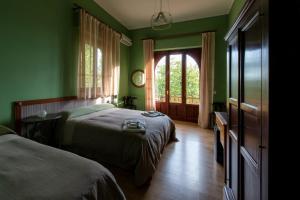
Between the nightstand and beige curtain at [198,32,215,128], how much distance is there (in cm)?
364

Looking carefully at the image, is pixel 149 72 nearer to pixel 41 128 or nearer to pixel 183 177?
pixel 41 128

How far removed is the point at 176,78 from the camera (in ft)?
17.5

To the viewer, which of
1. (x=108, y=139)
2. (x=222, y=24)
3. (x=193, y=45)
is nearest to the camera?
(x=108, y=139)

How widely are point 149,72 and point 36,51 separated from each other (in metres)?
3.26

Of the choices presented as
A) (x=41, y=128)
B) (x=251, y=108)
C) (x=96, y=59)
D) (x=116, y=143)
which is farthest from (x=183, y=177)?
(x=96, y=59)

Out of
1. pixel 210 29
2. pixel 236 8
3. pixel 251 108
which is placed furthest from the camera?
pixel 210 29

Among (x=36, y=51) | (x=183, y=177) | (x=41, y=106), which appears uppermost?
(x=36, y=51)

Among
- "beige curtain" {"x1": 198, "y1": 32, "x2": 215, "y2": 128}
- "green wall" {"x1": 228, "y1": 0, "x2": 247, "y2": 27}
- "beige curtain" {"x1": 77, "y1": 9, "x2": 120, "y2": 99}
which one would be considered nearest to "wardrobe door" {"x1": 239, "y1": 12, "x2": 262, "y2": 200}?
"green wall" {"x1": 228, "y1": 0, "x2": 247, "y2": 27}

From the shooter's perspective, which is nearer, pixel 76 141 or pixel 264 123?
pixel 264 123

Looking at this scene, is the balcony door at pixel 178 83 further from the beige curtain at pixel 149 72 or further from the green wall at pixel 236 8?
the green wall at pixel 236 8

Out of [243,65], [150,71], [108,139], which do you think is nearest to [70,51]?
[108,139]

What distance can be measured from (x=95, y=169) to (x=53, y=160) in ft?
1.13

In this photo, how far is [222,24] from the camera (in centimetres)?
457

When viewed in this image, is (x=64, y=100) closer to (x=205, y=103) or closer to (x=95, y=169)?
(x=95, y=169)
